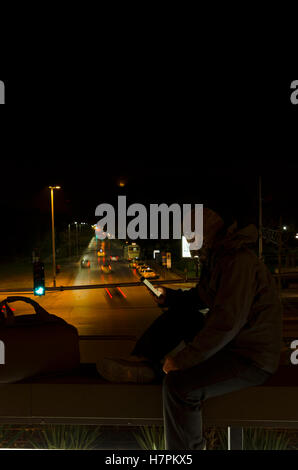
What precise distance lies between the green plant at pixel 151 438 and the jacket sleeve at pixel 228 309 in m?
1.19

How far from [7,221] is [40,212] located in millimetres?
7277

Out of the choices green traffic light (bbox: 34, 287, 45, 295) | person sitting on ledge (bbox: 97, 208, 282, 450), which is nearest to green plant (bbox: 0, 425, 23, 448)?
person sitting on ledge (bbox: 97, 208, 282, 450)

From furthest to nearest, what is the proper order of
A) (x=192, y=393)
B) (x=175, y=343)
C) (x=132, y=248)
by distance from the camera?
1. (x=132, y=248)
2. (x=175, y=343)
3. (x=192, y=393)

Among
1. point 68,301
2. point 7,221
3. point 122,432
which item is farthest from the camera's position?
point 7,221

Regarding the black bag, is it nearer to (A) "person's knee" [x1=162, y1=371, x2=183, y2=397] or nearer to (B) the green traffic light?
(A) "person's knee" [x1=162, y1=371, x2=183, y2=397]

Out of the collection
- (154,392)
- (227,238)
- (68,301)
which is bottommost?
(68,301)

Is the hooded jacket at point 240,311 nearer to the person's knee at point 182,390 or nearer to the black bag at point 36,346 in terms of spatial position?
the person's knee at point 182,390

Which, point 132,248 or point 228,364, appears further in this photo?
point 132,248

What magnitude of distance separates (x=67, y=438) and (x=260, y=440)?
4.92ft

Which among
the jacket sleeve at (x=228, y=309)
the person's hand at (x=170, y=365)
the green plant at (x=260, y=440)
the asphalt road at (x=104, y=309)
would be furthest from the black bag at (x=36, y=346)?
the asphalt road at (x=104, y=309)
